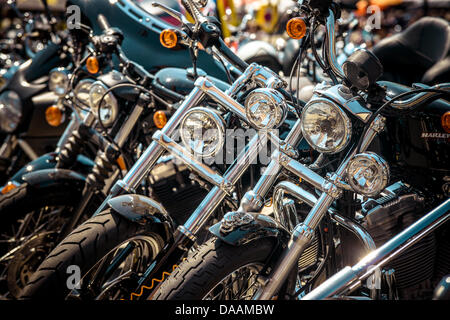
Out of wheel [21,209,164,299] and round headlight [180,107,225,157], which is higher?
round headlight [180,107,225,157]

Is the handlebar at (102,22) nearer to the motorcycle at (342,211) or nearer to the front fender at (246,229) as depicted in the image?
the motorcycle at (342,211)

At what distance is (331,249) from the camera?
6.31 feet

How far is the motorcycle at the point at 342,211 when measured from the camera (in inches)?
64.1

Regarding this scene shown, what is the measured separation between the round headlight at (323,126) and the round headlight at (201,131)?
31 cm

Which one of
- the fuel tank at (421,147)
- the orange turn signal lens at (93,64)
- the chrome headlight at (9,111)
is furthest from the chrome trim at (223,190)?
the chrome headlight at (9,111)

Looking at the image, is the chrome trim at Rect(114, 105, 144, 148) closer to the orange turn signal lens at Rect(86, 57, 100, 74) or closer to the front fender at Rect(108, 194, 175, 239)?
the orange turn signal lens at Rect(86, 57, 100, 74)

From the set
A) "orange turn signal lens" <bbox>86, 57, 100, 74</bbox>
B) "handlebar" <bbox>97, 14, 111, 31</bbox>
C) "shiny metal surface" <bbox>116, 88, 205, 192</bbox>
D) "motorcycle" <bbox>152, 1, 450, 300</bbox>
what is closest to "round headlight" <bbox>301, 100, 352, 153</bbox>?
"motorcycle" <bbox>152, 1, 450, 300</bbox>

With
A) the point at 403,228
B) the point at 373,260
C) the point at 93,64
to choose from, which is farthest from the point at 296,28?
the point at 93,64

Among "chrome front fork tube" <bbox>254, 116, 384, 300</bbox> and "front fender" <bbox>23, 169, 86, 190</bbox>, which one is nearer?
"chrome front fork tube" <bbox>254, 116, 384, 300</bbox>

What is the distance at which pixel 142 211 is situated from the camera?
188 cm

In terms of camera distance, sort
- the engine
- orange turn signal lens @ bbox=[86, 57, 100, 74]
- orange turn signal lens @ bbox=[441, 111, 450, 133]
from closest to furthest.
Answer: orange turn signal lens @ bbox=[441, 111, 450, 133] < the engine < orange turn signal lens @ bbox=[86, 57, 100, 74]

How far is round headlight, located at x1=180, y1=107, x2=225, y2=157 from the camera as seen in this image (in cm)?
180

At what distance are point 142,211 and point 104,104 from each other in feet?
2.66

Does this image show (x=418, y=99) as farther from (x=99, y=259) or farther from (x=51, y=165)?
(x=51, y=165)
